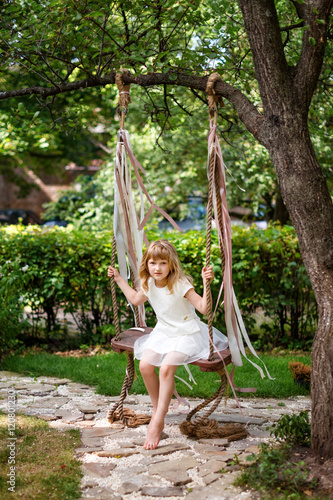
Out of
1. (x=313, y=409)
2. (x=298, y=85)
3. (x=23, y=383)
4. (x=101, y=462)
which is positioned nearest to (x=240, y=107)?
(x=298, y=85)

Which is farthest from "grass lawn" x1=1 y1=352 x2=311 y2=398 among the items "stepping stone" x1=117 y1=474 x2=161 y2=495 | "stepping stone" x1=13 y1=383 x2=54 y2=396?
"stepping stone" x1=117 y1=474 x2=161 y2=495

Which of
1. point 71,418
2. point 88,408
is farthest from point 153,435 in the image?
point 88,408

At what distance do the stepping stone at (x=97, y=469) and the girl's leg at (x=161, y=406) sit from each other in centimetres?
36

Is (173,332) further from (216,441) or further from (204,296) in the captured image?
(216,441)

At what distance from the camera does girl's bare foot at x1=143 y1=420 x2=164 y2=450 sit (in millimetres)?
3260

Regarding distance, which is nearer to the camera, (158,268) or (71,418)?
(158,268)

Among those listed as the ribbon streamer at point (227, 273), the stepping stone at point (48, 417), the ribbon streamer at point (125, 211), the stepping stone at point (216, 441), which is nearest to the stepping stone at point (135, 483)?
the stepping stone at point (216, 441)

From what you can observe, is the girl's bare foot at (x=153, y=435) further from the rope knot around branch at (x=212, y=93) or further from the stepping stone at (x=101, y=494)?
the rope knot around branch at (x=212, y=93)

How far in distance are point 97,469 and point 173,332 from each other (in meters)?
1.06

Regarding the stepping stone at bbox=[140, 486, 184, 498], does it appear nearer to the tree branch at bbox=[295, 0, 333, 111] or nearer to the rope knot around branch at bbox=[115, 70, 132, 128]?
the tree branch at bbox=[295, 0, 333, 111]

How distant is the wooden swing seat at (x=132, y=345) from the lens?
10.5 ft

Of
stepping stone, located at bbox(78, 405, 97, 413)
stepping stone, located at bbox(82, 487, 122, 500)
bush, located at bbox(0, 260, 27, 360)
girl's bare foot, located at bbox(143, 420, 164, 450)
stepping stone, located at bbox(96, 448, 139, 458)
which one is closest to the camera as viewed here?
stepping stone, located at bbox(82, 487, 122, 500)

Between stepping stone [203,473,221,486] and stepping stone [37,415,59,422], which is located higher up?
stepping stone [37,415,59,422]

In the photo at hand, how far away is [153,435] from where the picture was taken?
10.8ft
